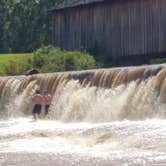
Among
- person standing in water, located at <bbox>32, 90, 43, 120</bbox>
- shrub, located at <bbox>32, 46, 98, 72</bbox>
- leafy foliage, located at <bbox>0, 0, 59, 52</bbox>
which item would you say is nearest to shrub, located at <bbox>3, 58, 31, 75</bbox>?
shrub, located at <bbox>32, 46, 98, 72</bbox>

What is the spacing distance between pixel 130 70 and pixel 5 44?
116ft

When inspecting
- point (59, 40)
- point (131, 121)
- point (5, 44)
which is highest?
point (131, 121)

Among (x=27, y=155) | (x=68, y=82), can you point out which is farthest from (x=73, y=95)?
(x=27, y=155)

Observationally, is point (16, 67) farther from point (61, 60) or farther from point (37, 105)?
point (37, 105)

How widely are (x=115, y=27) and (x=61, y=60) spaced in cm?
385

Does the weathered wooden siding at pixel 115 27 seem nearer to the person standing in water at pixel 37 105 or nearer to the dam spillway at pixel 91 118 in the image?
the dam spillway at pixel 91 118

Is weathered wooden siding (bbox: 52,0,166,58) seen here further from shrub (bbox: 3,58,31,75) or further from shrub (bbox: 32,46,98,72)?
shrub (bbox: 3,58,31,75)

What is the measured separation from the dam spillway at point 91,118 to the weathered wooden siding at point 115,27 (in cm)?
794

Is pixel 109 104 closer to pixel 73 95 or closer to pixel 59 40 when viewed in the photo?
pixel 73 95

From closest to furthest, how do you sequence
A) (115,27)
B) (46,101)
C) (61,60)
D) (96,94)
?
(96,94) < (46,101) < (61,60) < (115,27)

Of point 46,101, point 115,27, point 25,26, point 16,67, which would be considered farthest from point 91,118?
point 25,26

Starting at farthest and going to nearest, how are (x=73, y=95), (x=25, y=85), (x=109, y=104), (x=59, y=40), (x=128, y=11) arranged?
(x=59, y=40), (x=128, y=11), (x=25, y=85), (x=73, y=95), (x=109, y=104)

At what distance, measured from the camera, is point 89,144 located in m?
18.7

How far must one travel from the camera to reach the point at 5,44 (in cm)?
5941
